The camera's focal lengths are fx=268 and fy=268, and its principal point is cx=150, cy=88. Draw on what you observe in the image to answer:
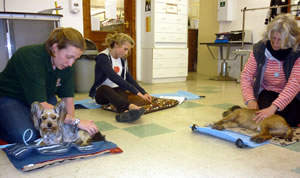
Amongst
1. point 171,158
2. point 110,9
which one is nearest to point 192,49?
point 110,9

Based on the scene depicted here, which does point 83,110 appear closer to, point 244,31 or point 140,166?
point 140,166

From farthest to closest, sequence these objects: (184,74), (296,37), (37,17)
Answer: (184,74) → (37,17) → (296,37)

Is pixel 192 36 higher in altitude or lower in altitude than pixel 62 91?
higher

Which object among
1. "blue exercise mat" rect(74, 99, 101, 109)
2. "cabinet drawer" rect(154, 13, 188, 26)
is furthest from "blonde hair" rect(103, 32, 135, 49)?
"cabinet drawer" rect(154, 13, 188, 26)

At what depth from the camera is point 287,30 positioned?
228 cm

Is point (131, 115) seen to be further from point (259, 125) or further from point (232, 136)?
point (259, 125)

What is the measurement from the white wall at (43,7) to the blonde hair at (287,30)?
3464mm

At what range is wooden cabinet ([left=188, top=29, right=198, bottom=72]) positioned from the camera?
8.44m

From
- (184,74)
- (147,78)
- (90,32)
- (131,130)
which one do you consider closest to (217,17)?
(184,74)

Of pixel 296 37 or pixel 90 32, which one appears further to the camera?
pixel 90 32

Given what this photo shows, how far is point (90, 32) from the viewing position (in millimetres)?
5227

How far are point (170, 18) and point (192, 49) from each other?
296cm

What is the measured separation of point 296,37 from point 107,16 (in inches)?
156

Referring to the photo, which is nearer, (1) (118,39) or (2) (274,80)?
(2) (274,80)
